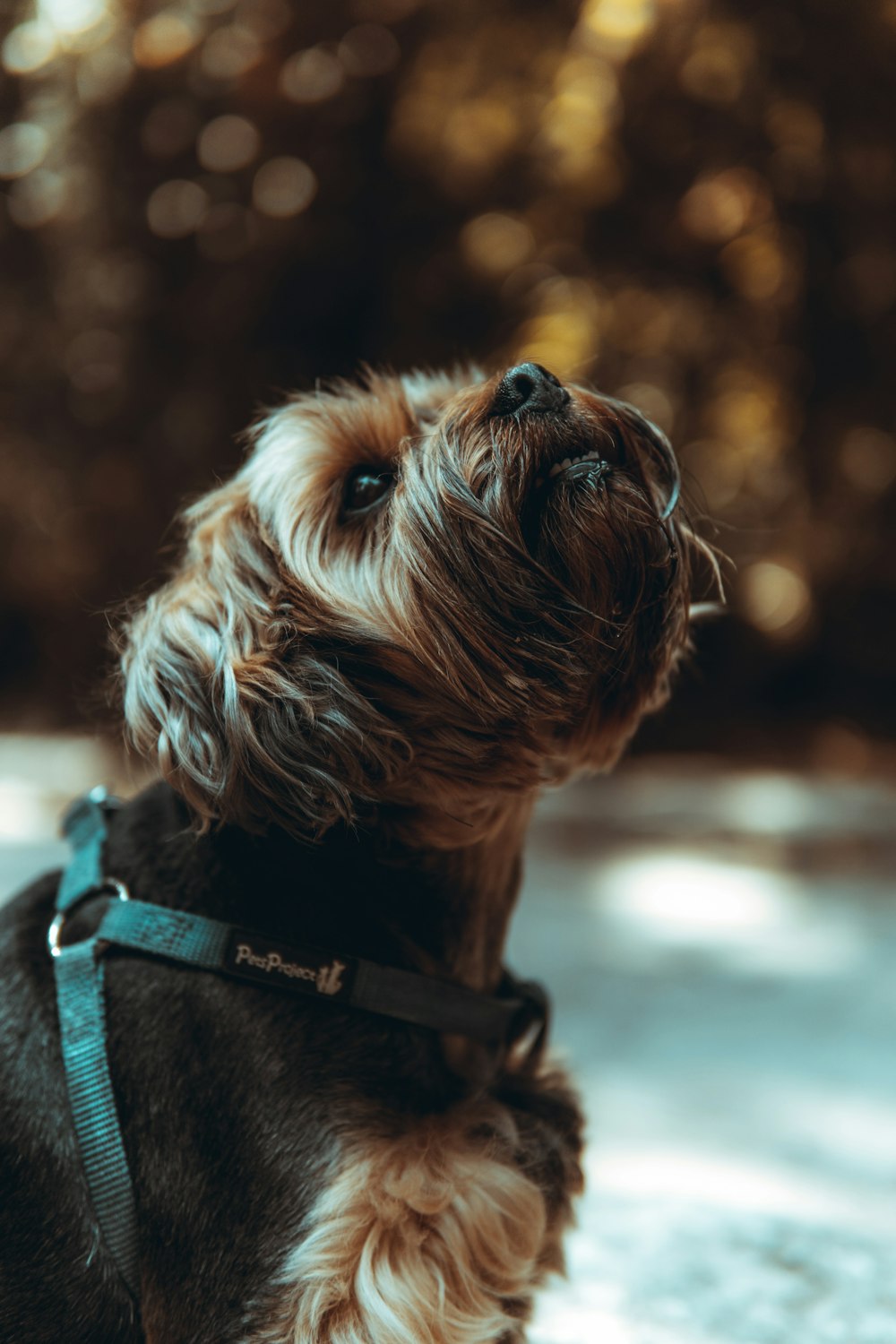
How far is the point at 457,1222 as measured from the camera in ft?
4.71

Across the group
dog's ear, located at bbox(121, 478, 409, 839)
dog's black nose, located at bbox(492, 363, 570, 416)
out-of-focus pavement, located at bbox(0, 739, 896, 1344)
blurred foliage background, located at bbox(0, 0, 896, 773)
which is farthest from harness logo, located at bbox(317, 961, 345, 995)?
blurred foliage background, located at bbox(0, 0, 896, 773)

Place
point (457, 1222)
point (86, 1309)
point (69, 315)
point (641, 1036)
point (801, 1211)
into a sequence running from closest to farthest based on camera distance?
point (86, 1309)
point (457, 1222)
point (801, 1211)
point (641, 1036)
point (69, 315)

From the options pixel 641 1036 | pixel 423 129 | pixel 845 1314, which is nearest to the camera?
pixel 845 1314

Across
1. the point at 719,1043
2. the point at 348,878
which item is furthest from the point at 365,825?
the point at 719,1043

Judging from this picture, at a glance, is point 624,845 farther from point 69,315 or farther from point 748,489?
point 69,315

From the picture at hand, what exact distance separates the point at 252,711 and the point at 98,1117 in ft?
1.61

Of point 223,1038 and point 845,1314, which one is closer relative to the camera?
point 223,1038

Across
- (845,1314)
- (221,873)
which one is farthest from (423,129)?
(845,1314)

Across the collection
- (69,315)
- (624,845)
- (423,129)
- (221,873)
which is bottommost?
(221,873)

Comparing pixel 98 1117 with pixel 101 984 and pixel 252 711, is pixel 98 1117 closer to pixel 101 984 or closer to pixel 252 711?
pixel 101 984

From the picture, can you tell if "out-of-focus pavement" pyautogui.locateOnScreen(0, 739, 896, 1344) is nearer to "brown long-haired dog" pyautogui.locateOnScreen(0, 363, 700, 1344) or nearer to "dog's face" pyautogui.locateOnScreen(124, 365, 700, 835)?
"brown long-haired dog" pyautogui.locateOnScreen(0, 363, 700, 1344)

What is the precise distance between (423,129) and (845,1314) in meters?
4.61

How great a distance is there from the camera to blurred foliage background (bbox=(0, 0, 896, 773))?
4.77 metres

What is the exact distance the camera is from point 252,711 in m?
1.42
